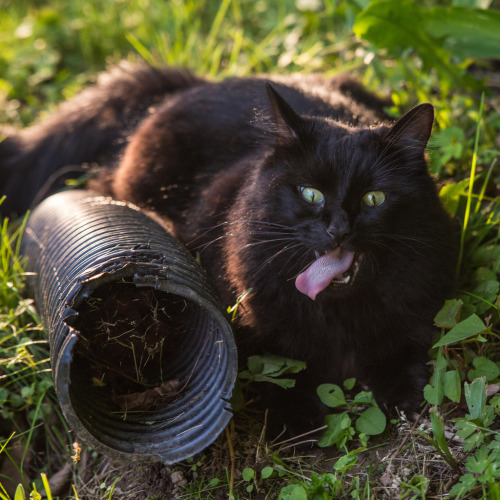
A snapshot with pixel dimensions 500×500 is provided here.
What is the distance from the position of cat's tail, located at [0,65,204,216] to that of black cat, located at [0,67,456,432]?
63 centimetres

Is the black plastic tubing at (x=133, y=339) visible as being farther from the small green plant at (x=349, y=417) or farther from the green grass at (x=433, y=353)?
the small green plant at (x=349, y=417)

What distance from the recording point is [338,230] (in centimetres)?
201

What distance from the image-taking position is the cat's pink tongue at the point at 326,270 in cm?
211

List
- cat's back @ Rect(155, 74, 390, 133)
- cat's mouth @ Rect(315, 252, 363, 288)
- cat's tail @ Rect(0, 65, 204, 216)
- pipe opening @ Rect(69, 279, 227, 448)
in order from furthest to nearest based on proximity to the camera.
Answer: cat's tail @ Rect(0, 65, 204, 216) → cat's back @ Rect(155, 74, 390, 133) → pipe opening @ Rect(69, 279, 227, 448) → cat's mouth @ Rect(315, 252, 363, 288)

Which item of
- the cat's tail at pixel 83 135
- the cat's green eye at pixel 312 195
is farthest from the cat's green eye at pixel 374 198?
the cat's tail at pixel 83 135

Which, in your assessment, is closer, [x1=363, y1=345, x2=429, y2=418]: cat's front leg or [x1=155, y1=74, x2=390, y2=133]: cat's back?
[x1=363, y1=345, x2=429, y2=418]: cat's front leg

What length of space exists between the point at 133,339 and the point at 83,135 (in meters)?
1.74

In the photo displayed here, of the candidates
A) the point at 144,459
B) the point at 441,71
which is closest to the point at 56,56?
the point at 441,71

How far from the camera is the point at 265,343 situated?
2484 millimetres

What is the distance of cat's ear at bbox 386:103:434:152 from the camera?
2.16 meters

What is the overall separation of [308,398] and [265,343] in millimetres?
274

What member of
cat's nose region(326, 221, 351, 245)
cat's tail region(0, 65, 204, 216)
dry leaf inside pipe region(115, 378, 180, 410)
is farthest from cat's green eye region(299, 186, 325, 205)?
cat's tail region(0, 65, 204, 216)

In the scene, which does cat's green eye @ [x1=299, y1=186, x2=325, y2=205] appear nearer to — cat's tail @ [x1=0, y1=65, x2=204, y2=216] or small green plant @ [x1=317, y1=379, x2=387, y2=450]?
small green plant @ [x1=317, y1=379, x2=387, y2=450]

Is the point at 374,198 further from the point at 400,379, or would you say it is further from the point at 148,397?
the point at 148,397
